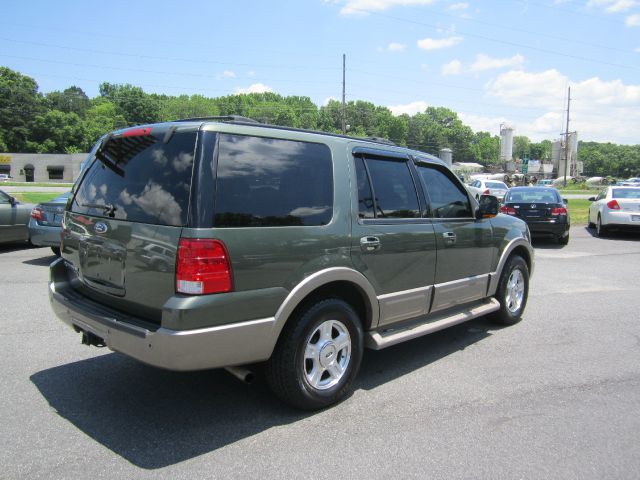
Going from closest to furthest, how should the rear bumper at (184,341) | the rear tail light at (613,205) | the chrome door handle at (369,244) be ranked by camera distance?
the rear bumper at (184,341) < the chrome door handle at (369,244) < the rear tail light at (613,205)

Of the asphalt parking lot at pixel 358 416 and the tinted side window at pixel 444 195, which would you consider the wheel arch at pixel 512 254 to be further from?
the tinted side window at pixel 444 195

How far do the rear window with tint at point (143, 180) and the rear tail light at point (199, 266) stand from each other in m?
0.18

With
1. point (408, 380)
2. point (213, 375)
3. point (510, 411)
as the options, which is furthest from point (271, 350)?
point (510, 411)

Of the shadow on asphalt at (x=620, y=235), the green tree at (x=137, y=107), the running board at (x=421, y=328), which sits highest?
the green tree at (x=137, y=107)

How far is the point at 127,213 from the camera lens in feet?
10.9

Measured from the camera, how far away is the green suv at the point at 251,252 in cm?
298

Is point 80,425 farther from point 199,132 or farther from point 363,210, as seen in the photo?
point 363,210

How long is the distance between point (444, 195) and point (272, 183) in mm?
2128

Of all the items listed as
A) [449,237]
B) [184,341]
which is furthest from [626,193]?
[184,341]

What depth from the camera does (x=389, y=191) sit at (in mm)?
4203

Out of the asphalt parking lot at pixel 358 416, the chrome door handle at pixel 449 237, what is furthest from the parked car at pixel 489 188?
the chrome door handle at pixel 449 237

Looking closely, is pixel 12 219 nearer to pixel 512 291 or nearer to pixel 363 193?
pixel 363 193

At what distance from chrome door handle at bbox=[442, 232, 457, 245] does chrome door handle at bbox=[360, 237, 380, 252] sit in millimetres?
980

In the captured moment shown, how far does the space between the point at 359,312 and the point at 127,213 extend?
1.86 meters
